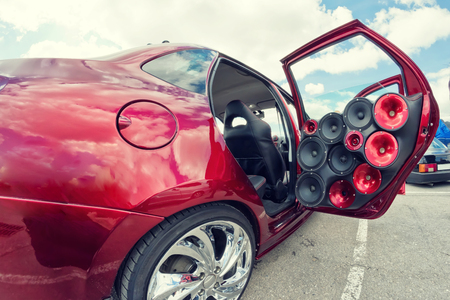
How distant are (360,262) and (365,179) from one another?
73cm

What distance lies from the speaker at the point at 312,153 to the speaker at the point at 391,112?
0.39 m

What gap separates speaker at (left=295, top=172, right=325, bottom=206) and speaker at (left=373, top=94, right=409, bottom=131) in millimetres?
529

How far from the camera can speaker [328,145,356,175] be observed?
1545 mm

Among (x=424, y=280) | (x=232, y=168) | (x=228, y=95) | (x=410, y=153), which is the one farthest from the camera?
(x=228, y=95)

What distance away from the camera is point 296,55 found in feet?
6.43

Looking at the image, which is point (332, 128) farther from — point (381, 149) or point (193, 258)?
point (193, 258)

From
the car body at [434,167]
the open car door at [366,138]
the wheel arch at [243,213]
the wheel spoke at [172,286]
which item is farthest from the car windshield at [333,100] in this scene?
the car body at [434,167]

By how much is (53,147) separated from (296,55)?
6.06ft

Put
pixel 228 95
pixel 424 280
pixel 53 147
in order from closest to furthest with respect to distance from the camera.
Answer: pixel 53 147, pixel 424 280, pixel 228 95

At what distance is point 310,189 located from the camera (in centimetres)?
170

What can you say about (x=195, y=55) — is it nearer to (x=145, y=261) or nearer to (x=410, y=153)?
(x=145, y=261)

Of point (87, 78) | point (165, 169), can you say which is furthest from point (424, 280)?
point (87, 78)

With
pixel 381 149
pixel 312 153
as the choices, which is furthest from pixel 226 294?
pixel 381 149

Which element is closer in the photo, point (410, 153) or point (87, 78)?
point (87, 78)
